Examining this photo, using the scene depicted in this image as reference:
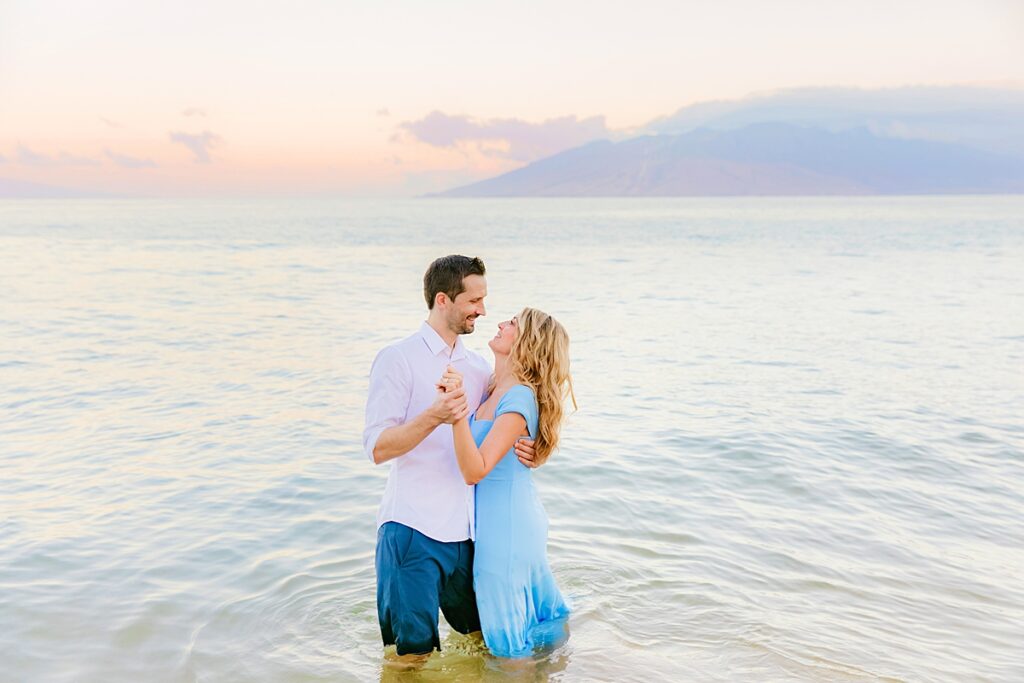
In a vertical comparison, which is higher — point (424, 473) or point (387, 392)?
point (387, 392)

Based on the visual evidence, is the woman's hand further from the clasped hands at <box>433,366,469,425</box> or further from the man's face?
the man's face

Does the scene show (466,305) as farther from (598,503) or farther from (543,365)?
(598,503)

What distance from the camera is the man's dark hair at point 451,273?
4172 mm

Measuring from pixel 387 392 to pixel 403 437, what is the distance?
30cm

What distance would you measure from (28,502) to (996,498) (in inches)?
356

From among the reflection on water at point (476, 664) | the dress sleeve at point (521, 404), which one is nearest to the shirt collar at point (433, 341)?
the dress sleeve at point (521, 404)

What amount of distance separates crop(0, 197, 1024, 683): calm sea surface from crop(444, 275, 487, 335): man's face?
1999 millimetres

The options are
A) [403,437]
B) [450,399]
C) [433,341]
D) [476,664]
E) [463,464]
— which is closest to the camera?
[450,399]

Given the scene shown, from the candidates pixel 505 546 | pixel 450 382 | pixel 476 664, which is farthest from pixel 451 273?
pixel 476 664

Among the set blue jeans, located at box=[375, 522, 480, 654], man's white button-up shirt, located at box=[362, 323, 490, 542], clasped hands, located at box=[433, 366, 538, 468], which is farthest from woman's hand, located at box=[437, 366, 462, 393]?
blue jeans, located at box=[375, 522, 480, 654]

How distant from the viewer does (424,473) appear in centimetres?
432

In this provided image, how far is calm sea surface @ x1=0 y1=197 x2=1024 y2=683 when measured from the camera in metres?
5.44

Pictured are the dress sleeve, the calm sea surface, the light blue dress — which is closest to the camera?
the dress sleeve

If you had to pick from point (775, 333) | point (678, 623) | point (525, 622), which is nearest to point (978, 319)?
point (775, 333)
